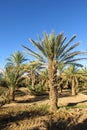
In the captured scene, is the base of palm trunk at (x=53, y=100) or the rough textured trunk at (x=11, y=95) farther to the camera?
the rough textured trunk at (x=11, y=95)

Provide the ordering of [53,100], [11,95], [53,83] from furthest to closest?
[11,95]
[53,83]
[53,100]

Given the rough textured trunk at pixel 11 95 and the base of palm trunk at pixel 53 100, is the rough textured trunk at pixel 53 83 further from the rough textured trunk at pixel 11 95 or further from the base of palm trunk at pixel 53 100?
the rough textured trunk at pixel 11 95

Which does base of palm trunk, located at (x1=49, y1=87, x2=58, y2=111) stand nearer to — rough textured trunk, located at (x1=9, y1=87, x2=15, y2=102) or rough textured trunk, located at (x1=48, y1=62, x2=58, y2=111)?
rough textured trunk, located at (x1=48, y1=62, x2=58, y2=111)

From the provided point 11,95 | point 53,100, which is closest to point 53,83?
point 53,100

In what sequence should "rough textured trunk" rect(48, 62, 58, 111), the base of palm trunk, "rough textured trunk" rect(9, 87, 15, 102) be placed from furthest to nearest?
"rough textured trunk" rect(9, 87, 15, 102), "rough textured trunk" rect(48, 62, 58, 111), the base of palm trunk

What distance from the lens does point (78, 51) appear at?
66.6 feet

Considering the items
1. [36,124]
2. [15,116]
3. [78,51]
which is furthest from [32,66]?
[36,124]

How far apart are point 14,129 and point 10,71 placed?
14244mm

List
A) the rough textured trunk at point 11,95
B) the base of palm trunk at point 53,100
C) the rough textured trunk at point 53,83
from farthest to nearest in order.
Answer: the rough textured trunk at point 11,95 < the rough textured trunk at point 53,83 < the base of palm trunk at point 53,100

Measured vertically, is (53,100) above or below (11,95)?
below

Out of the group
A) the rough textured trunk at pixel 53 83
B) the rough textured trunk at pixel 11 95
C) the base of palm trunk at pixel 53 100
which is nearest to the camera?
the base of palm trunk at pixel 53 100

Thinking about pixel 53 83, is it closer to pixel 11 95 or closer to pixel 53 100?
pixel 53 100

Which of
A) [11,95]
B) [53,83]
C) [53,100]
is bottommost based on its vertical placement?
[53,100]

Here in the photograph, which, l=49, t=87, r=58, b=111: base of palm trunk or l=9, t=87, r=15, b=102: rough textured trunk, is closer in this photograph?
l=49, t=87, r=58, b=111: base of palm trunk
